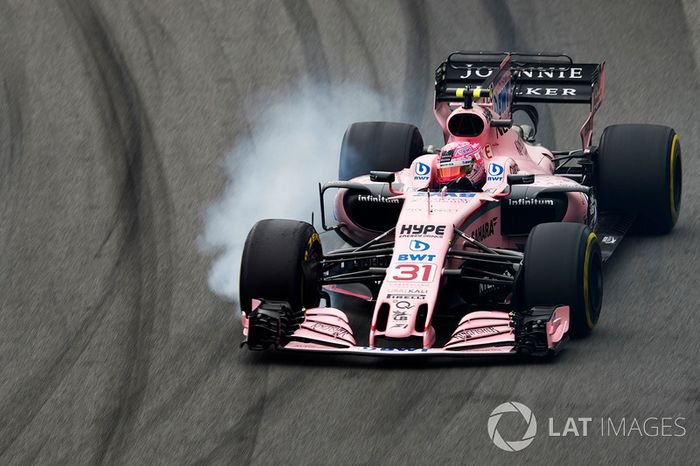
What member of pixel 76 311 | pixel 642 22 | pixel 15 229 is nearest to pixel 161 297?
pixel 76 311

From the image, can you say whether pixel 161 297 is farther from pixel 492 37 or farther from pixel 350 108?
pixel 492 37

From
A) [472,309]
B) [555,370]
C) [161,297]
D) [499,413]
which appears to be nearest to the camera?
[499,413]

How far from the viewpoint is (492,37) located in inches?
894

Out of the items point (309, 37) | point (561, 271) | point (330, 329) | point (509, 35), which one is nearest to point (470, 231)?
point (561, 271)

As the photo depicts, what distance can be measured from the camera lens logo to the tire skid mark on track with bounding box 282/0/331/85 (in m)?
10.9

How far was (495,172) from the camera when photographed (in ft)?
51.6

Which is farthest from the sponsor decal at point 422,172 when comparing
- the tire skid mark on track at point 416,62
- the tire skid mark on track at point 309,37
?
the tire skid mark on track at point 309,37

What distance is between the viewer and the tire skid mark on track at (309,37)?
2261cm

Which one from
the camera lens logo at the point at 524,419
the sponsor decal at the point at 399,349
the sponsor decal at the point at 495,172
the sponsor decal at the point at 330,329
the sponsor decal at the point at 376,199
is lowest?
the camera lens logo at the point at 524,419

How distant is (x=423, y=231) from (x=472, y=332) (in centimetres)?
140

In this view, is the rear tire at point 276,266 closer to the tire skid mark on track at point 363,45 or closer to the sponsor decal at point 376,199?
the sponsor decal at point 376,199

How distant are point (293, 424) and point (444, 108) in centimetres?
644

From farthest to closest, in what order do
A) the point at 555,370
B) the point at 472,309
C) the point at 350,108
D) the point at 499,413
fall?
the point at 350,108, the point at 472,309, the point at 555,370, the point at 499,413

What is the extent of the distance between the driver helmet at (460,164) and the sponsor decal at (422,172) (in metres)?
0.13
